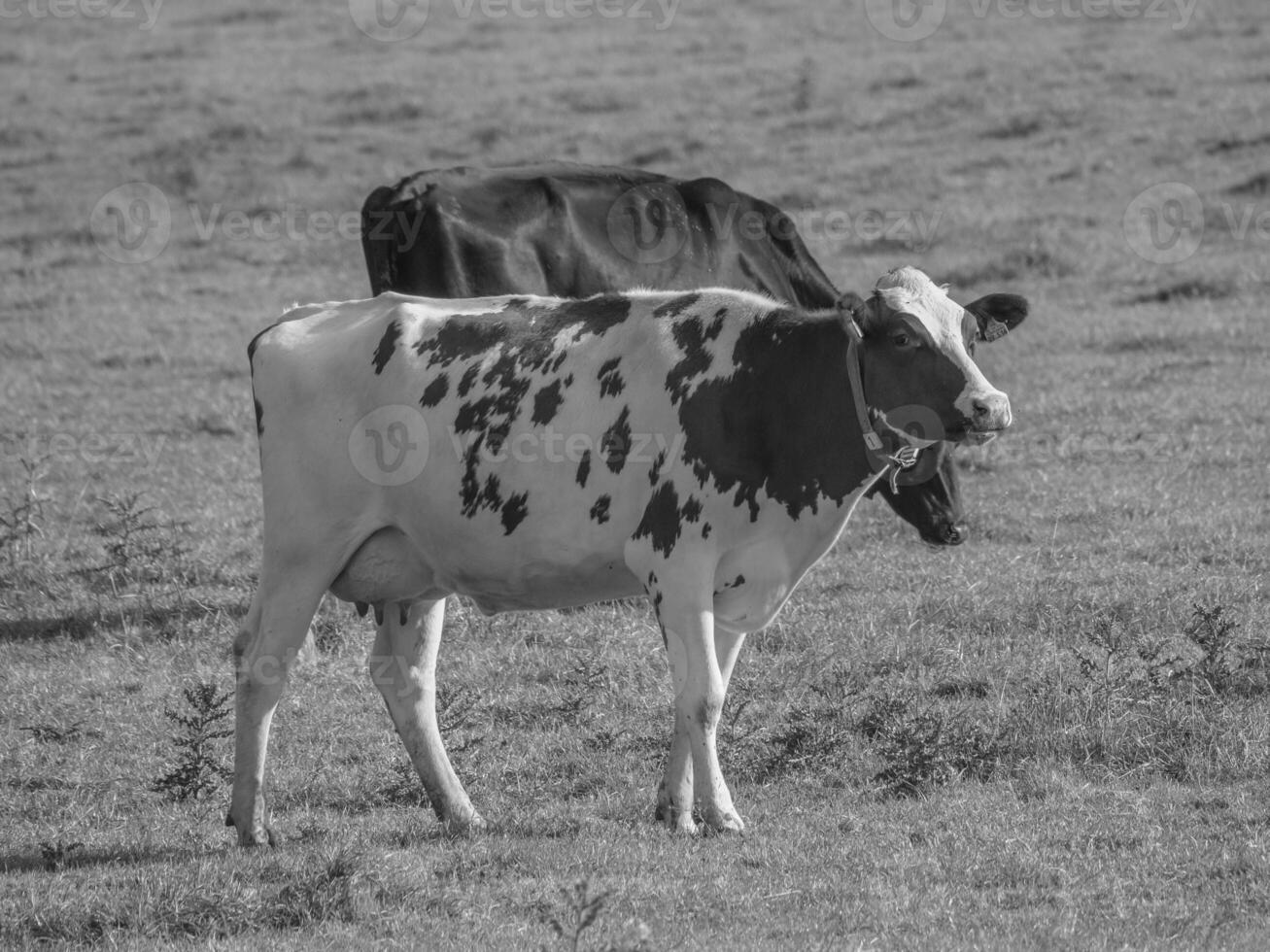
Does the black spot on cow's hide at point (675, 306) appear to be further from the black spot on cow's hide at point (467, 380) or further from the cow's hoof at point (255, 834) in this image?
the cow's hoof at point (255, 834)

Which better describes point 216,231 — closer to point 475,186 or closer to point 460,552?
point 475,186

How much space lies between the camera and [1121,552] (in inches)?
415

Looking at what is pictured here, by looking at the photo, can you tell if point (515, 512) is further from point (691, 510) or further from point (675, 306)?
point (675, 306)

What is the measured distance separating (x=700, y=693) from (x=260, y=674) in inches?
67.7

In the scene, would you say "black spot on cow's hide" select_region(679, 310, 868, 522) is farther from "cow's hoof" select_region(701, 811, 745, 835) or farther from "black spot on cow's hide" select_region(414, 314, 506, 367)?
"cow's hoof" select_region(701, 811, 745, 835)

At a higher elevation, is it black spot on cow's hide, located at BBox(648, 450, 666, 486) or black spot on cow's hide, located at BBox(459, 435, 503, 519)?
black spot on cow's hide, located at BBox(648, 450, 666, 486)

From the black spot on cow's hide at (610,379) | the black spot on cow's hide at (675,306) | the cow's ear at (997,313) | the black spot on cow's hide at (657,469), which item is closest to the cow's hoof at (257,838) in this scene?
the black spot on cow's hide at (657,469)

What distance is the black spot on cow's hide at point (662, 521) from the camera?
6.59m

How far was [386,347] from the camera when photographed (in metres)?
7.25

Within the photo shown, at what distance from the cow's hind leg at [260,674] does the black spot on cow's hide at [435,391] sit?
81 cm

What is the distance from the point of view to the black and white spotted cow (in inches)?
258

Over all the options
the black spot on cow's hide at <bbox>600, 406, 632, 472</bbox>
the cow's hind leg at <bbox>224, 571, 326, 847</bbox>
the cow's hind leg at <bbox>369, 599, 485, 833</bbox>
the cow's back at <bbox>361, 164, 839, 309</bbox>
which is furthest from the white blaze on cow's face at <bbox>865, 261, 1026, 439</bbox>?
the cow's back at <bbox>361, 164, 839, 309</bbox>

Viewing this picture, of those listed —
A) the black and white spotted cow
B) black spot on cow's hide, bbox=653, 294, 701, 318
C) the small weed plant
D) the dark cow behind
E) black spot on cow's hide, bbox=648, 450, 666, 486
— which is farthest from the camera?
the dark cow behind

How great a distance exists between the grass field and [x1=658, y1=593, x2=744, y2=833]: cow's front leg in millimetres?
220
